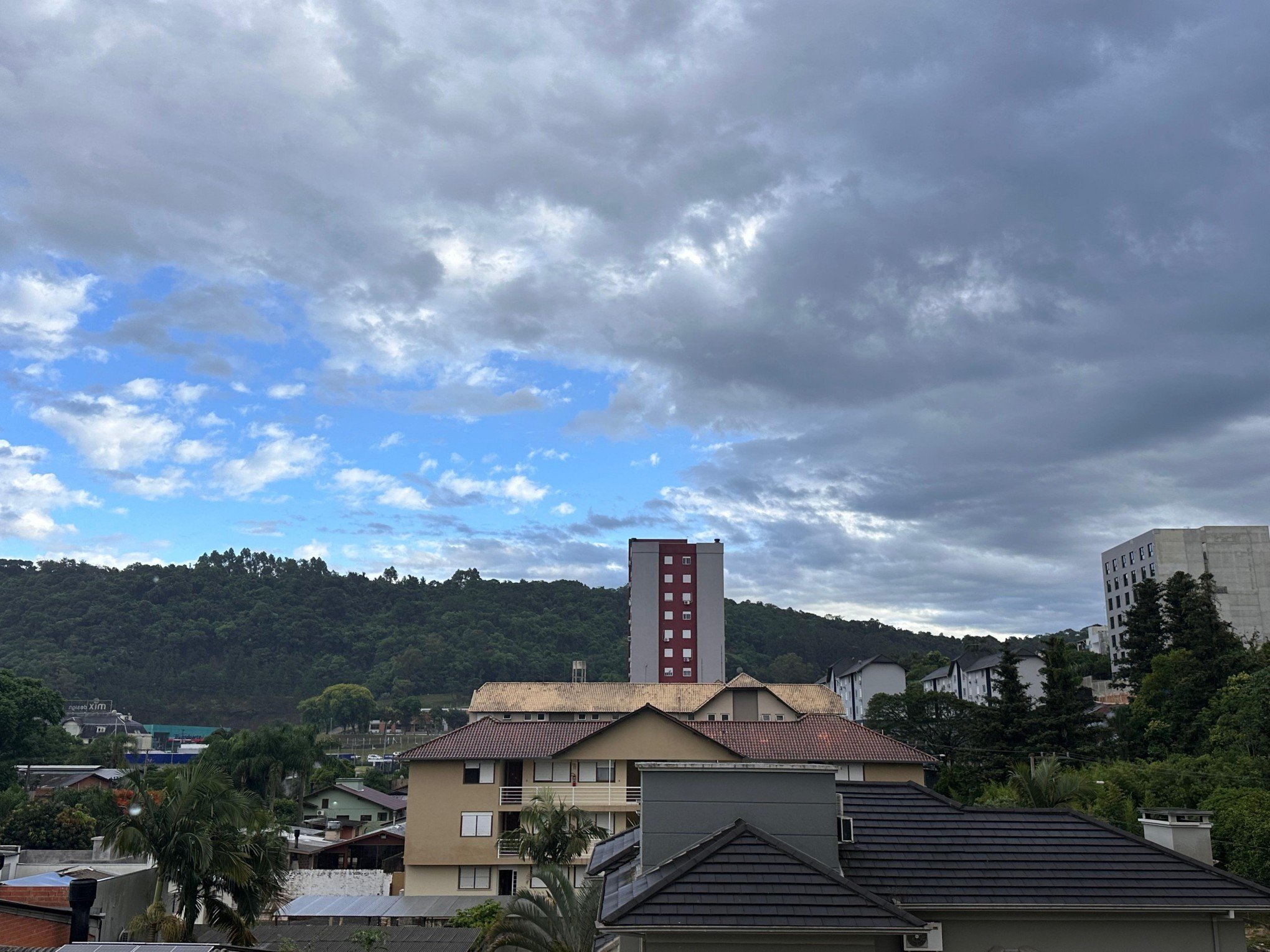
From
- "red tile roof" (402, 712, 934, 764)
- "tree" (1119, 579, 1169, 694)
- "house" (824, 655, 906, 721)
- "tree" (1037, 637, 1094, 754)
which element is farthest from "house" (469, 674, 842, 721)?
"house" (824, 655, 906, 721)

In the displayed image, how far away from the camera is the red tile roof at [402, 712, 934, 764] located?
1682 inches

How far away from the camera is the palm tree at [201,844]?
60.6 feet

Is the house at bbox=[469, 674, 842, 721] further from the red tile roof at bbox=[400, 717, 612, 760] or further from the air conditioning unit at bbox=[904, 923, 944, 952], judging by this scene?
the air conditioning unit at bbox=[904, 923, 944, 952]

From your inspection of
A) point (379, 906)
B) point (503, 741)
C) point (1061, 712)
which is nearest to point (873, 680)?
point (1061, 712)

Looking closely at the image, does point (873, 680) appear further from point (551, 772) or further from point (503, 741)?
point (503, 741)

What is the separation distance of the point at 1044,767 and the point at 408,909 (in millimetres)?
25108

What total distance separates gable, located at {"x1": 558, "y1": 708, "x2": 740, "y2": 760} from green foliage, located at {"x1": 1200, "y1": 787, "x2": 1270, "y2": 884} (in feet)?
66.1

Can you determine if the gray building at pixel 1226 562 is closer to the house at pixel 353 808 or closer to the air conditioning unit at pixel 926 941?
the house at pixel 353 808

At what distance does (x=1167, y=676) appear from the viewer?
4978 cm

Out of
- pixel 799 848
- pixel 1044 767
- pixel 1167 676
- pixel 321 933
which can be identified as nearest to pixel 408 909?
pixel 321 933

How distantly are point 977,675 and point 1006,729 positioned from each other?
46.8m

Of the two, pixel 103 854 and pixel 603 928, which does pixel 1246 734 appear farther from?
pixel 103 854

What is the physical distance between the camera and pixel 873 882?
12.9 meters

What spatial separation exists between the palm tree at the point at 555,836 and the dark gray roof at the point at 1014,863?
74.0ft
